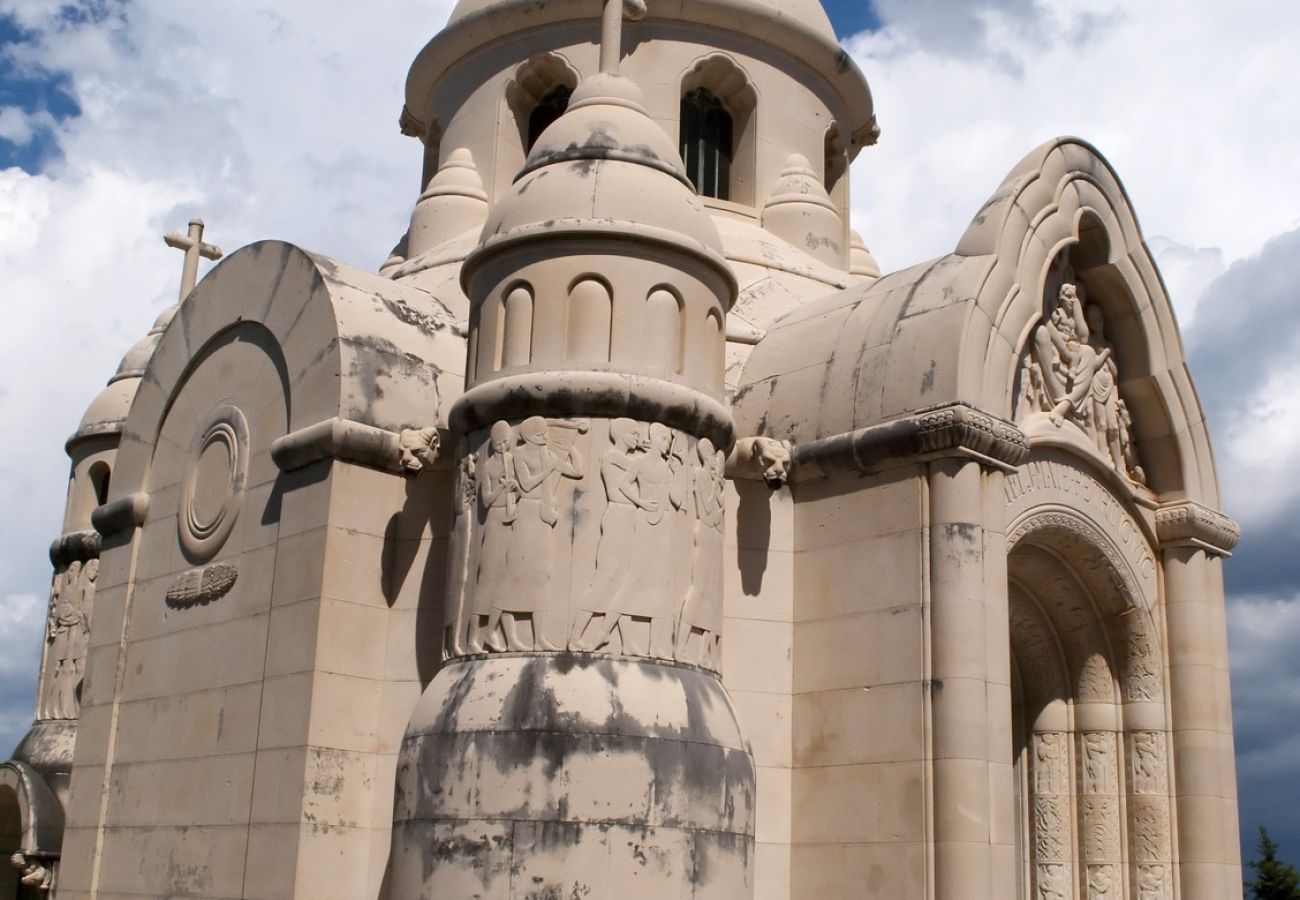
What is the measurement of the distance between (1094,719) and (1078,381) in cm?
324

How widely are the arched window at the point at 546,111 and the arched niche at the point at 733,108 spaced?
1.38m

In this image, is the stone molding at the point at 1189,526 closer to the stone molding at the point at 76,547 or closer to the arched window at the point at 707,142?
the arched window at the point at 707,142

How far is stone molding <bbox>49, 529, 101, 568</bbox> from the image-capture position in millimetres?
19375

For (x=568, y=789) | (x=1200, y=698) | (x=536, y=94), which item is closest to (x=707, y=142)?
(x=536, y=94)

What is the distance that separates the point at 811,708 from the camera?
11.5 metres

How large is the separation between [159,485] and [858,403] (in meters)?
6.50

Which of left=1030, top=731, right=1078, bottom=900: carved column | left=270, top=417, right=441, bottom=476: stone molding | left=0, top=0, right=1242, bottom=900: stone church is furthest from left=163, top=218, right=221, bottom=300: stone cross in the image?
left=1030, top=731, right=1078, bottom=900: carved column

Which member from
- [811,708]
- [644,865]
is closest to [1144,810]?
[811,708]

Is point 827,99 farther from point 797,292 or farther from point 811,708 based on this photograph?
point 811,708

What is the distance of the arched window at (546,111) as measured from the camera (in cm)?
1677

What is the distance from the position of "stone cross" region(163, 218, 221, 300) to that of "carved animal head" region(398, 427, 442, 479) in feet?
24.7

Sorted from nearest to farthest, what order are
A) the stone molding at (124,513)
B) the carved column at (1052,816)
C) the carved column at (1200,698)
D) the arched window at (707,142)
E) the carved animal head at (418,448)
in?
1. the carved animal head at (418,448)
2. the carved column at (1200,698)
3. the stone molding at (124,513)
4. the carved column at (1052,816)
5. the arched window at (707,142)

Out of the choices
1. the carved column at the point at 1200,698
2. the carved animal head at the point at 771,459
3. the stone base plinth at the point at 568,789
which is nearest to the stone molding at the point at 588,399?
the carved animal head at the point at 771,459

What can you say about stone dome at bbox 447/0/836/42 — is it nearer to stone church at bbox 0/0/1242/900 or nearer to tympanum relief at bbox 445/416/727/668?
stone church at bbox 0/0/1242/900
